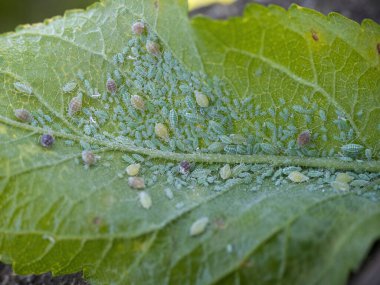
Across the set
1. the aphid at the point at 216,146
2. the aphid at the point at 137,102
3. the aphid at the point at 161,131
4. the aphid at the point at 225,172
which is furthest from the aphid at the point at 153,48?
the aphid at the point at 225,172

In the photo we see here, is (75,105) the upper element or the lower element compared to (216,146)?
upper

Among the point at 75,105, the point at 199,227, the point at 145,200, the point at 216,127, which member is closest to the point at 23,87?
the point at 75,105

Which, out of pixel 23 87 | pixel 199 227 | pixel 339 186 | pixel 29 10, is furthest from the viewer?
pixel 29 10

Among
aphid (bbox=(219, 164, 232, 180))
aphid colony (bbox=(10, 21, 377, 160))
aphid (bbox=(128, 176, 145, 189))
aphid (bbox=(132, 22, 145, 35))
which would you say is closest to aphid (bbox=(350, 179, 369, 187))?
aphid colony (bbox=(10, 21, 377, 160))

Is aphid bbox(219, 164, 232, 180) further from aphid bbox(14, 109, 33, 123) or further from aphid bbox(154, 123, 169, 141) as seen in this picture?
aphid bbox(14, 109, 33, 123)

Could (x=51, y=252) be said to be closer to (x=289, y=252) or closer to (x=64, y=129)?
(x=64, y=129)

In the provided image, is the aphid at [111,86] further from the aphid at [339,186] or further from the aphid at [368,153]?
the aphid at [368,153]

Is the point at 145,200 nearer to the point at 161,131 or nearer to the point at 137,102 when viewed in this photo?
the point at 161,131
